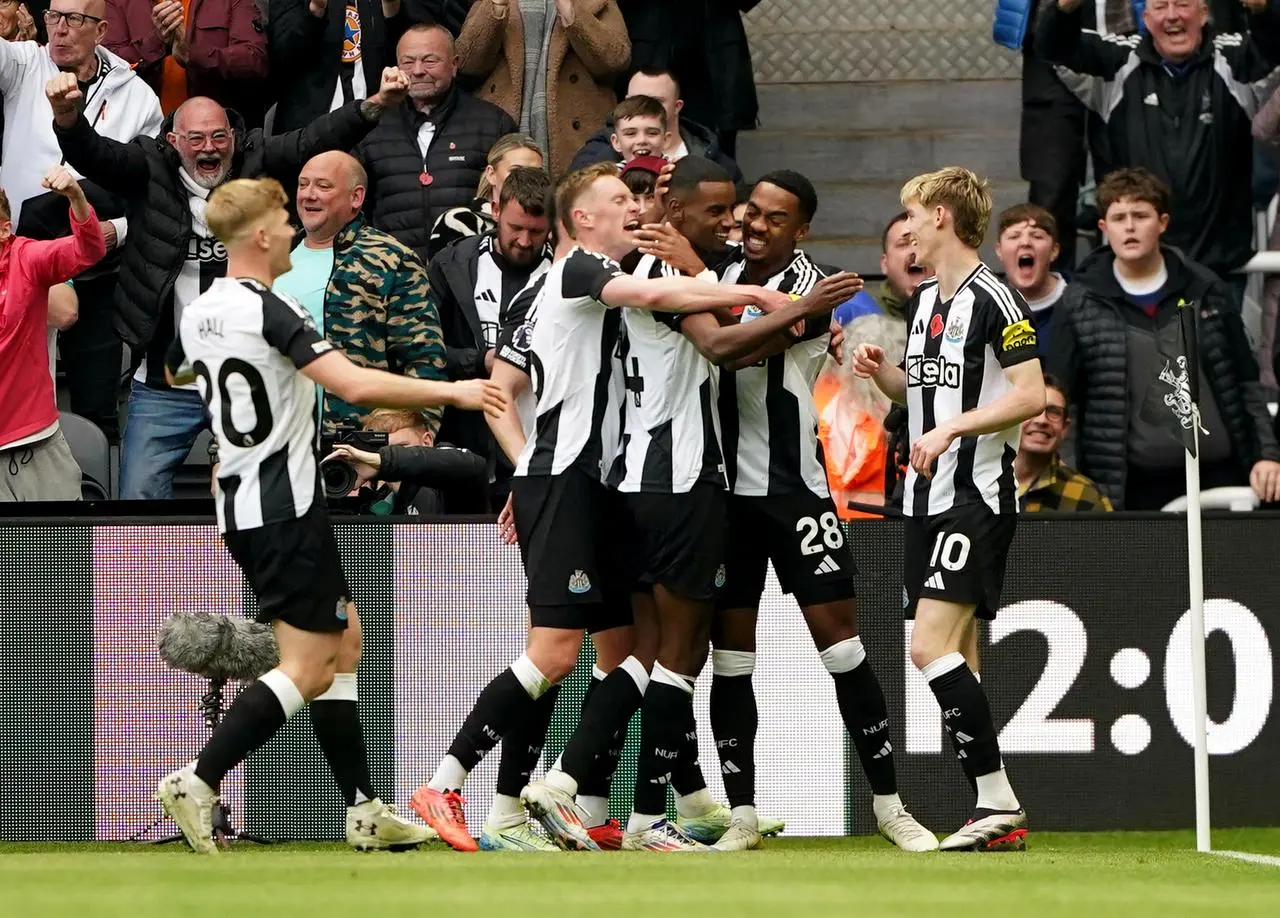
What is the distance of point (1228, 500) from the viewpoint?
9.66m

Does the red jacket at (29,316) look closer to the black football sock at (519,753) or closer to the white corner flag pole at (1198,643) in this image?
the black football sock at (519,753)

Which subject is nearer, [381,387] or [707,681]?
[381,387]

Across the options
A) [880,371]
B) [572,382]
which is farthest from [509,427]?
[880,371]

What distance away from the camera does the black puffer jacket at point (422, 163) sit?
10500 millimetres

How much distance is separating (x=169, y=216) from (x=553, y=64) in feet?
7.29

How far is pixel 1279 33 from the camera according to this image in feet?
35.8

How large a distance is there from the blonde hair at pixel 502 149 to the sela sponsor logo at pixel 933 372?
291 cm

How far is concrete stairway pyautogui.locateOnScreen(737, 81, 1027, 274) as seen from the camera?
41.9 feet

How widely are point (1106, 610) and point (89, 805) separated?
4131 mm

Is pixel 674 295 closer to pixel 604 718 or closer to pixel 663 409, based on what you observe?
pixel 663 409

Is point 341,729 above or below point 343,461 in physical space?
below

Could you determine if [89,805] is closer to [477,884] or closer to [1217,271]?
[477,884]

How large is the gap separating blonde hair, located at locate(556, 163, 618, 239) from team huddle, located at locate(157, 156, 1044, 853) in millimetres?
11

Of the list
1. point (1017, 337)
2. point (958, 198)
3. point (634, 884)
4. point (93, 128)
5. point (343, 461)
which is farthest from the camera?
point (93, 128)
